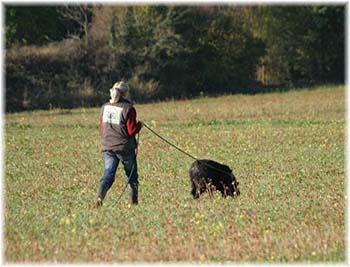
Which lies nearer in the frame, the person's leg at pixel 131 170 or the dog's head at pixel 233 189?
the person's leg at pixel 131 170

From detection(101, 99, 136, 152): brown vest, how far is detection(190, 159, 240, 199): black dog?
1.00m

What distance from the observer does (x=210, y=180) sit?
10.5m

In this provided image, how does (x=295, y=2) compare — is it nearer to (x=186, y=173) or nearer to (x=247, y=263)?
(x=186, y=173)

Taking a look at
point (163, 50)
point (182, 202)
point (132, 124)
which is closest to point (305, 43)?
point (163, 50)

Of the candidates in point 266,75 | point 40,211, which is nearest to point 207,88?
point 266,75

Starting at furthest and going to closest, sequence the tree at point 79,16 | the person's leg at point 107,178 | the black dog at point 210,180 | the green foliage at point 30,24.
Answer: the tree at point 79,16 → the green foliage at point 30,24 → the black dog at point 210,180 → the person's leg at point 107,178

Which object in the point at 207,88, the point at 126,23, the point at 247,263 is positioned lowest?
the point at 247,263

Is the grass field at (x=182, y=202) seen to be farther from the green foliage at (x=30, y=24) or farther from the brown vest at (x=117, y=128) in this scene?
the green foliage at (x=30, y=24)

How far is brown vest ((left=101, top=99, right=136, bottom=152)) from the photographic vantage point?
32.9ft

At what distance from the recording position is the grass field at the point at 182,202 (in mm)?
7051

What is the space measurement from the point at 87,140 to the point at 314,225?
42.9ft

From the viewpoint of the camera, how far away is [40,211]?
9406 millimetres

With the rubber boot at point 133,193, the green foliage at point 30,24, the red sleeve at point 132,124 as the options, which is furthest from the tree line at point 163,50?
the red sleeve at point 132,124

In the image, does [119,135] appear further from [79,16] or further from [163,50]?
[79,16]
